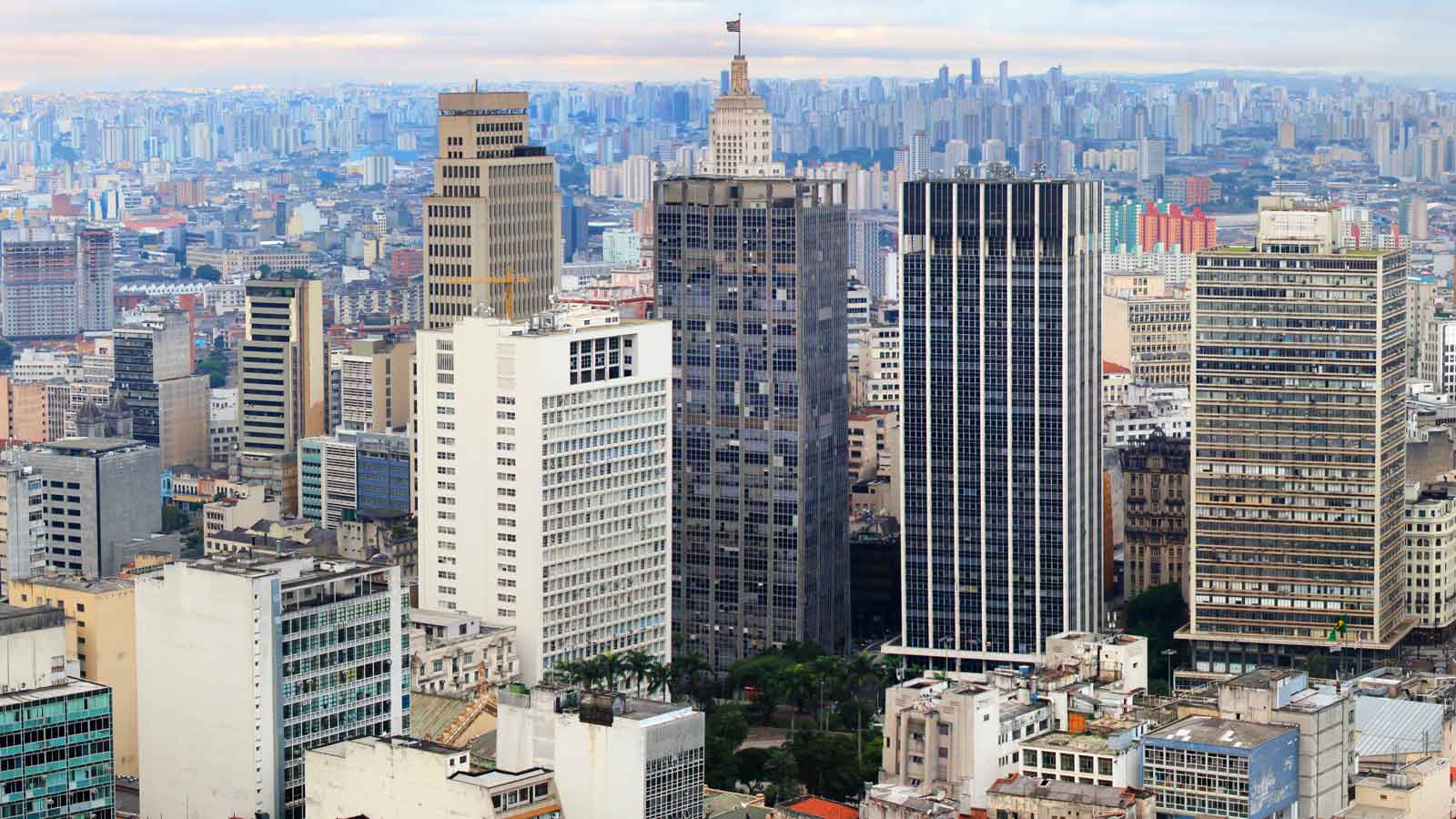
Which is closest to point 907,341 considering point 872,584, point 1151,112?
point 872,584

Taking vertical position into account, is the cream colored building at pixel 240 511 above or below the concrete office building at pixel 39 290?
below

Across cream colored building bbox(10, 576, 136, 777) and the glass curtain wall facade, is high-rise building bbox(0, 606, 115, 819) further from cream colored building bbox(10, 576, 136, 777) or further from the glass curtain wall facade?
the glass curtain wall facade

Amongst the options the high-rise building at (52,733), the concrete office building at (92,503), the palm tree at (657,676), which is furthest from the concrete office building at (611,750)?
the concrete office building at (92,503)

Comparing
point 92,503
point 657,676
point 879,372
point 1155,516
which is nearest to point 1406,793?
point 657,676

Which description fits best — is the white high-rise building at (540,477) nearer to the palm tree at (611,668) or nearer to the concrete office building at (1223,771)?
the palm tree at (611,668)

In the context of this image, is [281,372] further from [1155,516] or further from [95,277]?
[95,277]

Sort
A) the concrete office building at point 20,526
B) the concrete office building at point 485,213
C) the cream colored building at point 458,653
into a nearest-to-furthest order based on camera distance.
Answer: the cream colored building at point 458,653 → the concrete office building at point 20,526 → the concrete office building at point 485,213
